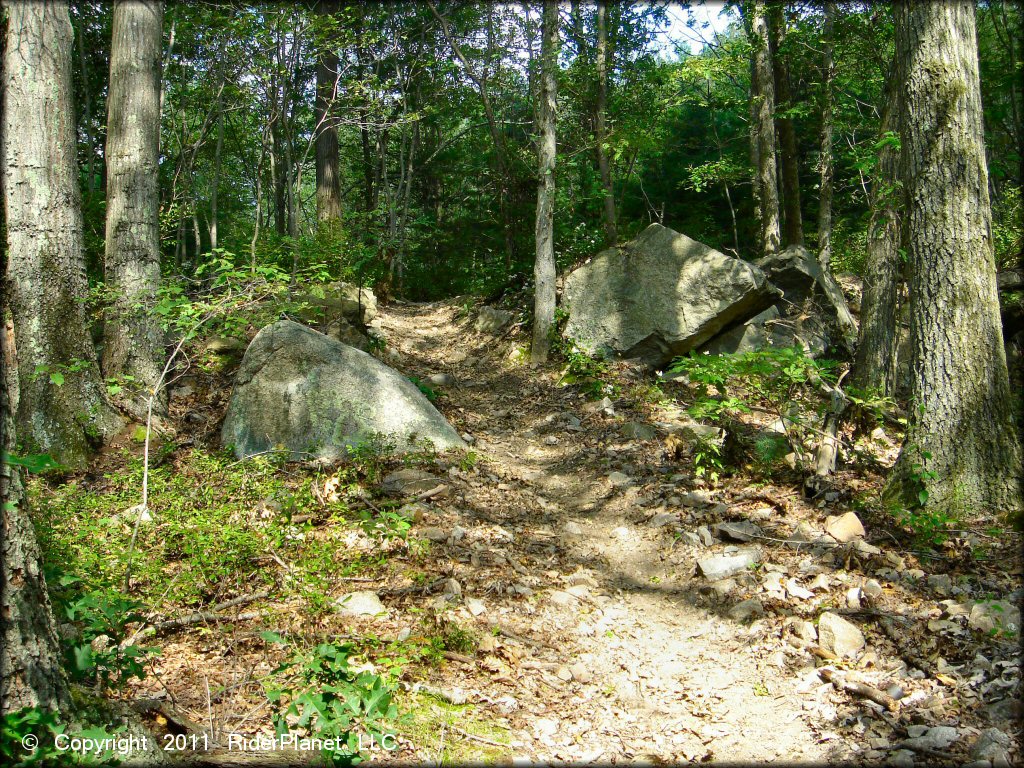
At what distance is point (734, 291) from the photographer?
9.16 m

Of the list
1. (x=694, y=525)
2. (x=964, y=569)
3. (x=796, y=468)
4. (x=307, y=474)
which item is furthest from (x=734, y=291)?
(x=307, y=474)

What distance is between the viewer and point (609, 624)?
4.34 m

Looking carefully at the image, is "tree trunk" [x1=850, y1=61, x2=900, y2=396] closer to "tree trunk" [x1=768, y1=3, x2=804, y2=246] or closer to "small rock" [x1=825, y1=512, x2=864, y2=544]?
"small rock" [x1=825, y1=512, x2=864, y2=544]

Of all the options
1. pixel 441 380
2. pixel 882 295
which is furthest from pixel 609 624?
pixel 882 295

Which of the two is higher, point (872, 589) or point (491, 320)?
point (491, 320)

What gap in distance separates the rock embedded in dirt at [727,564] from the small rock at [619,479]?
1.61 m

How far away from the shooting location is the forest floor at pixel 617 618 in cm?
315

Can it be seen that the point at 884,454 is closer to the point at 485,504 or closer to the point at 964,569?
the point at 964,569

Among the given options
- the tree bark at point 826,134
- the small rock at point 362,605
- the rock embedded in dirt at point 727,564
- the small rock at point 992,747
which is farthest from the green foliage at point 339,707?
the tree bark at point 826,134

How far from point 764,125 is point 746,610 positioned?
960 centimetres

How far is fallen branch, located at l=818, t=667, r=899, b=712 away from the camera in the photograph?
10.5 ft

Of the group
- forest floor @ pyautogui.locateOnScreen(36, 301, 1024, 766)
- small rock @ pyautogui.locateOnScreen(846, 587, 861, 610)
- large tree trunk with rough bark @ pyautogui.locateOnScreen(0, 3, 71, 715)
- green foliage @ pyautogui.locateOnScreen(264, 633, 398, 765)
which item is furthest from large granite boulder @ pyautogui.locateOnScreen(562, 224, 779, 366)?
large tree trunk with rough bark @ pyautogui.locateOnScreen(0, 3, 71, 715)

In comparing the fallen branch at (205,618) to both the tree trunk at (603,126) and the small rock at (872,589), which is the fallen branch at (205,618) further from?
the tree trunk at (603,126)

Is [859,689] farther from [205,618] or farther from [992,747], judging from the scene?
[205,618]
